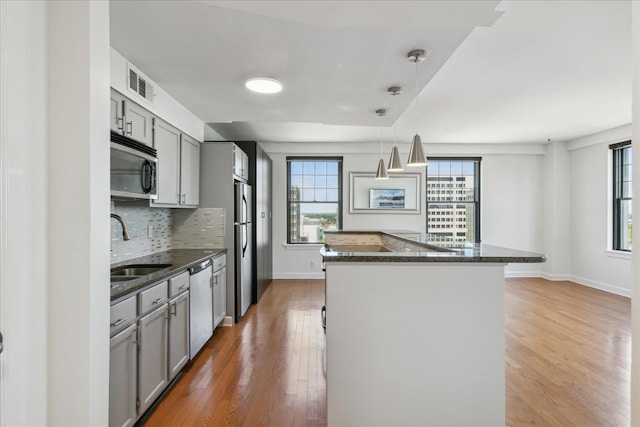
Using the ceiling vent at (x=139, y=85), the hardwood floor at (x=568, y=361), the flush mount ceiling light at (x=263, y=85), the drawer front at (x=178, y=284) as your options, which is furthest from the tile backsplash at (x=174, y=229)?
the hardwood floor at (x=568, y=361)

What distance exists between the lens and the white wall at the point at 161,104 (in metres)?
2.19

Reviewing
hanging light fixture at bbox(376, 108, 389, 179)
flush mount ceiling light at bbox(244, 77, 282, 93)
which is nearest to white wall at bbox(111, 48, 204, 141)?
flush mount ceiling light at bbox(244, 77, 282, 93)

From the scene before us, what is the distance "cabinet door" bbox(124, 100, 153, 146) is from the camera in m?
2.30

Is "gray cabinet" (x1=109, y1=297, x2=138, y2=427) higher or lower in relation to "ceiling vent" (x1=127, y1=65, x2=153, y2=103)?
lower

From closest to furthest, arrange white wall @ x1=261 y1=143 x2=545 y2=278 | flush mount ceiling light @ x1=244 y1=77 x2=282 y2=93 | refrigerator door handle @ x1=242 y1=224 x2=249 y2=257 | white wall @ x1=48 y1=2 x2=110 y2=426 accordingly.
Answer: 1. white wall @ x1=48 y1=2 x2=110 y2=426
2. flush mount ceiling light @ x1=244 y1=77 x2=282 y2=93
3. refrigerator door handle @ x1=242 y1=224 x2=249 y2=257
4. white wall @ x1=261 y1=143 x2=545 y2=278

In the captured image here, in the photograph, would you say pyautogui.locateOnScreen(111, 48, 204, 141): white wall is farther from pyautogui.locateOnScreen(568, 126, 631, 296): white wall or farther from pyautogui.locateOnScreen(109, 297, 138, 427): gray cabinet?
pyautogui.locateOnScreen(568, 126, 631, 296): white wall

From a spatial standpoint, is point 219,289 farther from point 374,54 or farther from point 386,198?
point 386,198

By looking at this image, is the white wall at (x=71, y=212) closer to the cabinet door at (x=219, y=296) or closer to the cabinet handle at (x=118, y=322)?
the cabinet handle at (x=118, y=322)

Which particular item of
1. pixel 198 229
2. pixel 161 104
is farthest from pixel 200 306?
→ pixel 161 104

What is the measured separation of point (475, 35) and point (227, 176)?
9.04 feet

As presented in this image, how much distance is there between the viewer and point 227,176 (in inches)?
148

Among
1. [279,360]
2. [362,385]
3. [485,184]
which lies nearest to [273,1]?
[362,385]

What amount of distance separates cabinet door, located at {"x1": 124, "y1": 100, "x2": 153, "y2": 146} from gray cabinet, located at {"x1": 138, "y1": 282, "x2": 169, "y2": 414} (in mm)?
1122

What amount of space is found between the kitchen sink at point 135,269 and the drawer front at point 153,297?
0.42m
